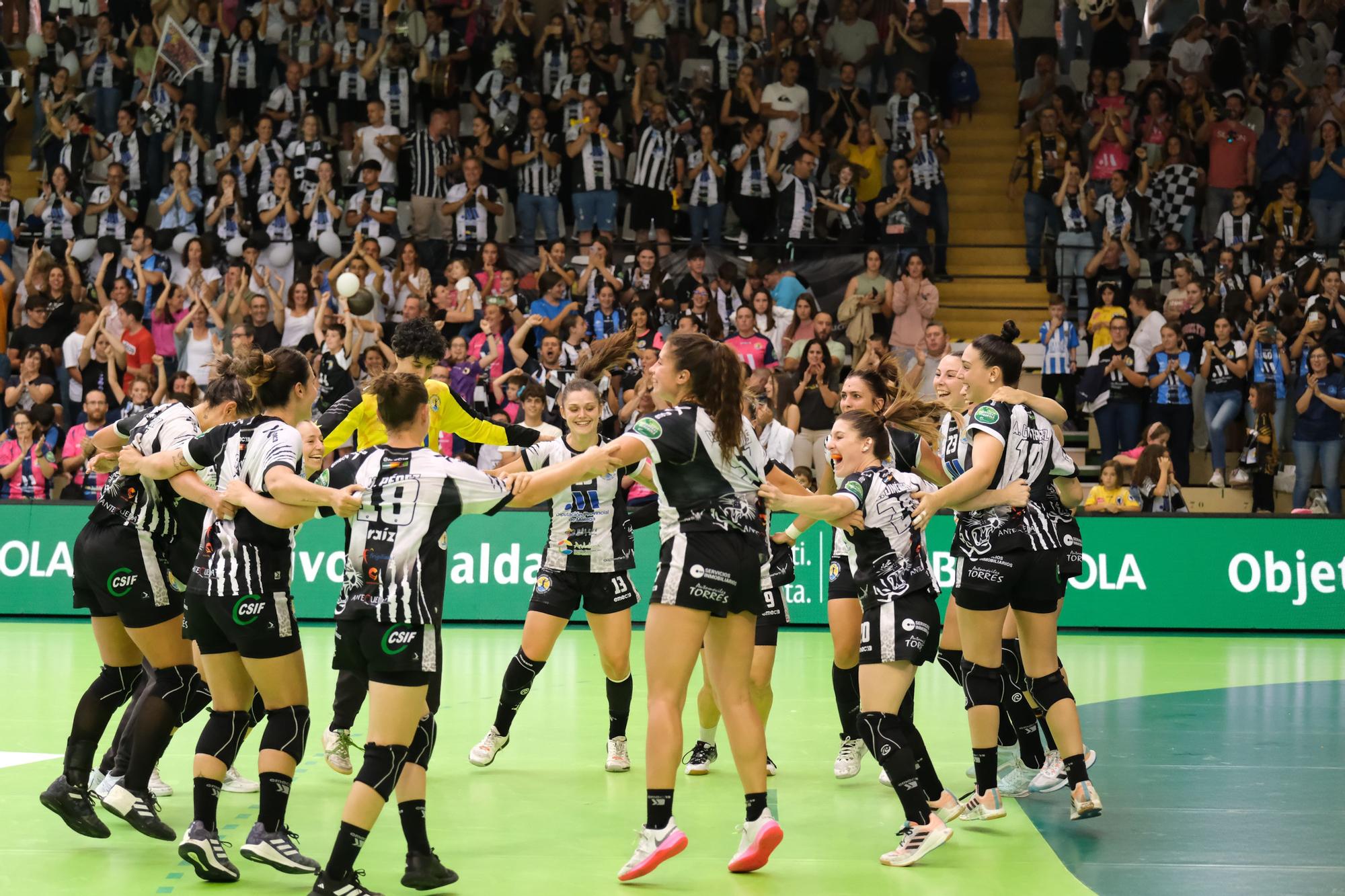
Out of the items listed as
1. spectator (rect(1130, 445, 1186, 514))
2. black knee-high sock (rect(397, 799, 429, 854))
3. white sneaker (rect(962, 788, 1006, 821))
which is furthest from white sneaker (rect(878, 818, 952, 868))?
spectator (rect(1130, 445, 1186, 514))

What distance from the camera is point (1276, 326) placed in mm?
16578

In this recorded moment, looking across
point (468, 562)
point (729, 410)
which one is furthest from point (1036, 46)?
point (729, 410)

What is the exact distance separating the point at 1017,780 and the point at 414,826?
3391 mm

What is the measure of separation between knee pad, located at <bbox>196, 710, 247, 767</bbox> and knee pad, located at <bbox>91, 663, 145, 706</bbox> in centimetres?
102

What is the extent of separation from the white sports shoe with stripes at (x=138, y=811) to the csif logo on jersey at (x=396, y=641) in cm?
181

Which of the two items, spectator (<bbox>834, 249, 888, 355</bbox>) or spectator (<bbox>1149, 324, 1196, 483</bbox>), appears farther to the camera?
spectator (<bbox>834, 249, 888, 355</bbox>)

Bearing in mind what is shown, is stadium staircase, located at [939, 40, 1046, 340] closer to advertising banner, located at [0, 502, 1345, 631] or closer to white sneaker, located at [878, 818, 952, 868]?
advertising banner, located at [0, 502, 1345, 631]

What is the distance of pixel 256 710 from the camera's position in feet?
22.0

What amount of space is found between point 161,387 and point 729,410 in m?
12.0

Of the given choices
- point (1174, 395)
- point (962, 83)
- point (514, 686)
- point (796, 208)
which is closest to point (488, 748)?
point (514, 686)

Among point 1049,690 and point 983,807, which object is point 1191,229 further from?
point 983,807

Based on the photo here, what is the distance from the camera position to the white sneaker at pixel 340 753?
765cm

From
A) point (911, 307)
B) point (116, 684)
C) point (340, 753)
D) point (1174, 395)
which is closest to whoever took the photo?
point (116, 684)

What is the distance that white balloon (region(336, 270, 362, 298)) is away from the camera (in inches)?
643
